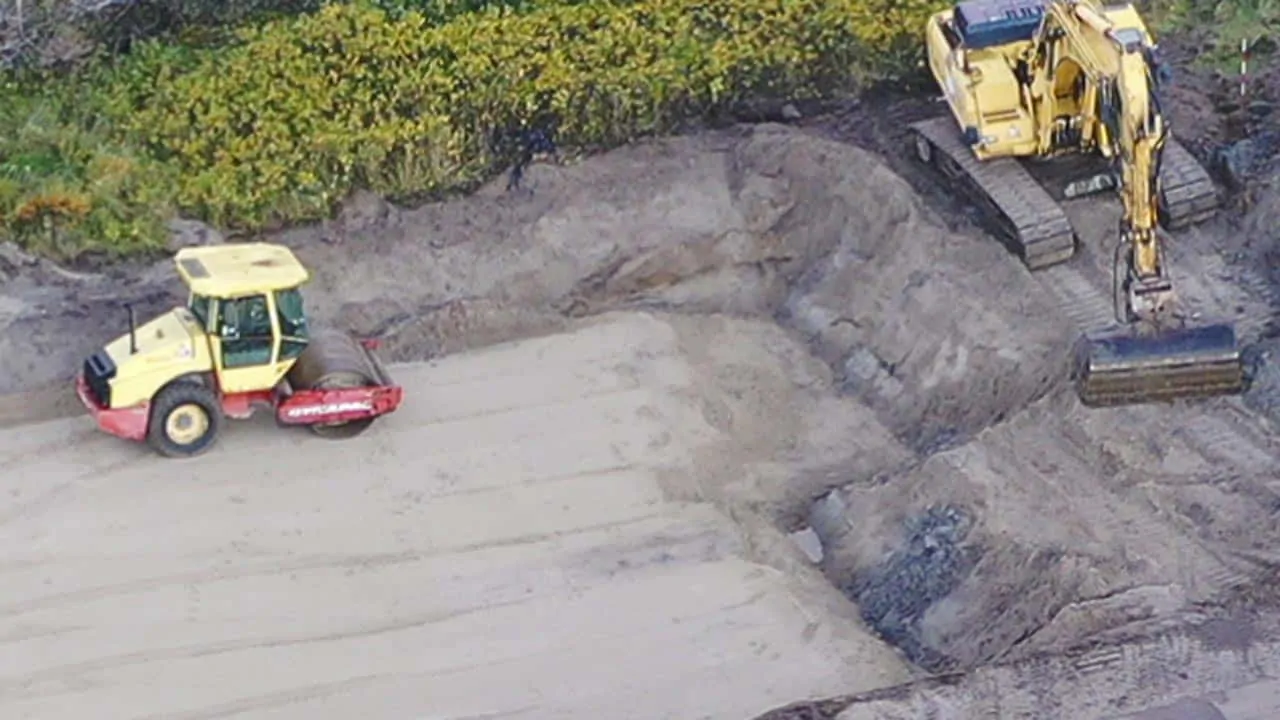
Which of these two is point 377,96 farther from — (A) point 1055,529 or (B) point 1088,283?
(A) point 1055,529

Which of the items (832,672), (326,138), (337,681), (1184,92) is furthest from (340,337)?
(1184,92)

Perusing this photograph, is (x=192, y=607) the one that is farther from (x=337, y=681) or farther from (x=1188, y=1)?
(x=1188, y=1)

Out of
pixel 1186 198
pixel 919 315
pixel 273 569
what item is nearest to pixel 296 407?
pixel 273 569

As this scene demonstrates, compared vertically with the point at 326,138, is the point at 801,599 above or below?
below

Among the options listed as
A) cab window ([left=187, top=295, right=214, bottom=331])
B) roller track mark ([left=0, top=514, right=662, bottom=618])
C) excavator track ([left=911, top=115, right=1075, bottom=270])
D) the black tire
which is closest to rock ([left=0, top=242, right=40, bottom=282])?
cab window ([left=187, top=295, right=214, bottom=331])

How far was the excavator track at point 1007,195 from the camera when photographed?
17.3m

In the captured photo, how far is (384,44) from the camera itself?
2028cm

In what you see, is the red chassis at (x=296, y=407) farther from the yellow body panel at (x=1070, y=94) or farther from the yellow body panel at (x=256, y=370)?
the yellow body panel at (x=1070, y=94)

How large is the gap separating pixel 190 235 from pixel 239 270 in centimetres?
207

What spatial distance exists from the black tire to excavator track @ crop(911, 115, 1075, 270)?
6036 millimetres

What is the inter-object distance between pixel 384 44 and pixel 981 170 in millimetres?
5515

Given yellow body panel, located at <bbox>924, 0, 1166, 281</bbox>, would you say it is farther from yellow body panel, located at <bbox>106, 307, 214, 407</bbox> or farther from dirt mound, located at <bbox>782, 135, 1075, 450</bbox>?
yellow body panel, located at <bbox>106, 307, 214, 407</bbox>

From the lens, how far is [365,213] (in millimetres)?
19047

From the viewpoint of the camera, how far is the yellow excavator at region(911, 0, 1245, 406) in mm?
15469
